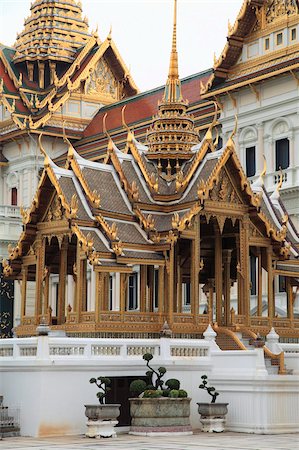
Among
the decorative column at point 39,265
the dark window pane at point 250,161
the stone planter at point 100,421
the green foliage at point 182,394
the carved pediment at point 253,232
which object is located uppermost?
the dark window pane at point 250,161

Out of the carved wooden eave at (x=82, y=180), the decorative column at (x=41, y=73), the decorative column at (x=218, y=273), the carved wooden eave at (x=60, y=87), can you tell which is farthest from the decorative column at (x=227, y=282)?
the decorative column at (x=41, y=73)

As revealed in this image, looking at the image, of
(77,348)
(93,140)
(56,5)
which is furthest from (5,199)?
(77,348)

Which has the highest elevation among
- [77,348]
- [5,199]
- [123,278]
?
[5,199]

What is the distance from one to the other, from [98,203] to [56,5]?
157ft

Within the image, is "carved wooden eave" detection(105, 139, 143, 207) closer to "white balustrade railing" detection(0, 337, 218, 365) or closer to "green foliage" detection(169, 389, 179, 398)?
"white balustrade railing" detection(0, 337, 218, 365)

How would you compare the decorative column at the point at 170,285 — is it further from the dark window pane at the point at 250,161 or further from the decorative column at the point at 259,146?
the dark window pane at the point at 250,161

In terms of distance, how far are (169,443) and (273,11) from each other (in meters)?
27.8

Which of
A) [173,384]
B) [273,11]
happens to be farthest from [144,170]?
[273,11]

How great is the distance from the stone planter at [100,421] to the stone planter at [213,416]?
190cm

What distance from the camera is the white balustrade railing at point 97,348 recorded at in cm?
1922

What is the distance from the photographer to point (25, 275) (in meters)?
23.3

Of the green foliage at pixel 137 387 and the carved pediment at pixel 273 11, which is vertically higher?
the carved pediment at pixel 273 11

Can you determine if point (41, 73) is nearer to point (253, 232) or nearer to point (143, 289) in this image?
point (253, 232)

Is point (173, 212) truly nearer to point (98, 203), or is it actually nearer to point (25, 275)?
point (98, 203)
